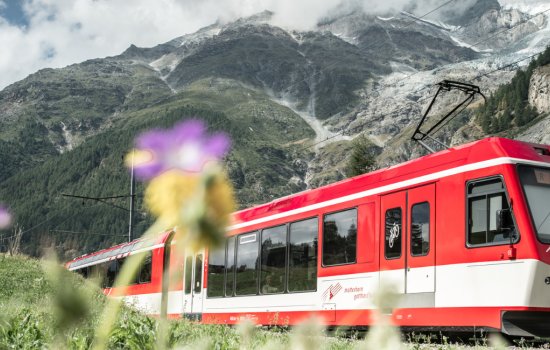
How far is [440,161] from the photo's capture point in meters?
11.4

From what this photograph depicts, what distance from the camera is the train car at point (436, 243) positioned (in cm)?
988

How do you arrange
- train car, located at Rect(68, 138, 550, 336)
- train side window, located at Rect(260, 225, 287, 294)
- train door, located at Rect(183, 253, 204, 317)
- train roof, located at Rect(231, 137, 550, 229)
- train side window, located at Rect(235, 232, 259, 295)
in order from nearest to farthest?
train car, located at Rect(68, 138, 550, 336)
train roof, located at Rect(231, 137, 550, 229)
train side window, located at Rect(260, 225, 287, 294)
train side window, located at Rect(235, 232, 259, 295)
train door, located at Rect(183, 253, 204, 317)

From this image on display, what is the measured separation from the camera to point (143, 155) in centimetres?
148

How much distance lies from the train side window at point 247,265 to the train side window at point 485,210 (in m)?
7.19

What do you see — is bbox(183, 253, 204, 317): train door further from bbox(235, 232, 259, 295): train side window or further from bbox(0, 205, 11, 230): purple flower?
bbox(0, 205, 11, 230): purple flower

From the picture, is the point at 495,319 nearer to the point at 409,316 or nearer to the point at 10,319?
the point at 409,316

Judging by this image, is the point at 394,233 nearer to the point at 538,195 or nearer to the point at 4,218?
the point at 538,195

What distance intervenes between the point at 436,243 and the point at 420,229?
0.50 metres

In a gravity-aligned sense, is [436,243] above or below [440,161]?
below

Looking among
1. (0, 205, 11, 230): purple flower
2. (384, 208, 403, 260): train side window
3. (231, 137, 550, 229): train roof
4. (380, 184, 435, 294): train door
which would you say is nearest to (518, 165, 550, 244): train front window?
(231, 137, 550, 229): train roof

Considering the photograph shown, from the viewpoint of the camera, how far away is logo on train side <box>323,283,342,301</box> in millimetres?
13392

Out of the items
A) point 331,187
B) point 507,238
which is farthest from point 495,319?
point 331,187

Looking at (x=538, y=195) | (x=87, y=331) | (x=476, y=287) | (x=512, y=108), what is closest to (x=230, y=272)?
(x=476, y=287)

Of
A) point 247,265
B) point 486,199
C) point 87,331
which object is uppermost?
point 486,199
